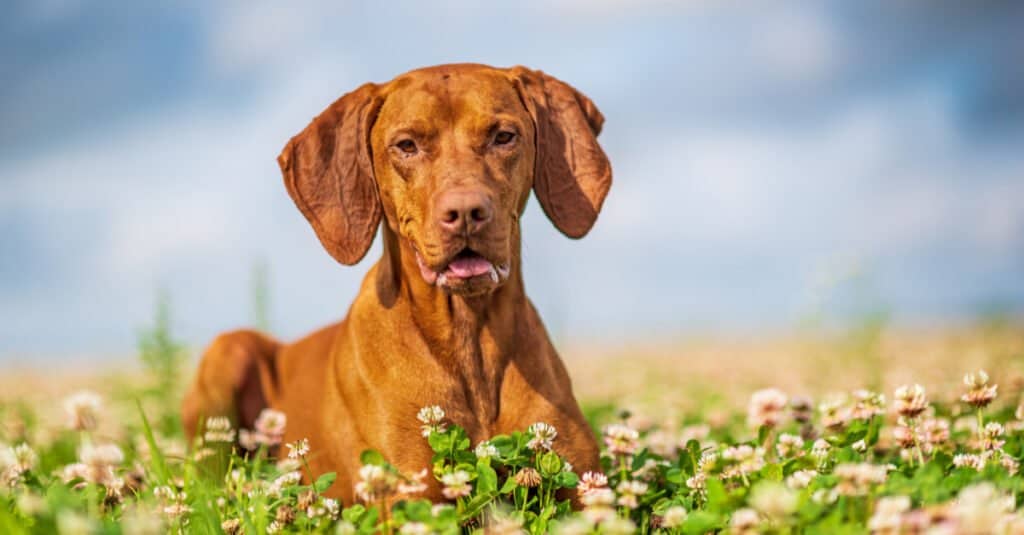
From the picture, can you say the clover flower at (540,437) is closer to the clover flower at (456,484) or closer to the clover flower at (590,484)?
the clover flower at (590,484)

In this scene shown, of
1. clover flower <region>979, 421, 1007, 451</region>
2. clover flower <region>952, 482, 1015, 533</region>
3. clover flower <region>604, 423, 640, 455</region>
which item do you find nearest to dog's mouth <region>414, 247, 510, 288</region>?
clover flower <region>604, 423, 640, 455</region>

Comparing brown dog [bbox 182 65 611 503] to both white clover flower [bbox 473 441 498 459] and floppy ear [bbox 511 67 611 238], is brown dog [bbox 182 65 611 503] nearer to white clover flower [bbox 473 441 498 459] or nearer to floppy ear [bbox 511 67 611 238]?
floppy ear [bbox 511 67 611 238]

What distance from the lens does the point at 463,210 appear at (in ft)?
11.6

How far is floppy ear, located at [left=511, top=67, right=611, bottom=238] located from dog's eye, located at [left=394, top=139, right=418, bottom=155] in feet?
2.09

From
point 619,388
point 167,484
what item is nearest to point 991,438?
point 167,484

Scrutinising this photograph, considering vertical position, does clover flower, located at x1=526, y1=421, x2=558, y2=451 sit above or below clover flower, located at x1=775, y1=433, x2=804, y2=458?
above

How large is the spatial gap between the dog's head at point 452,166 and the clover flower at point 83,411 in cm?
121

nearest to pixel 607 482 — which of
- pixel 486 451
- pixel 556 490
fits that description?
pixel 556 490

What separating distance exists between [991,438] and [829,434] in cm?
68

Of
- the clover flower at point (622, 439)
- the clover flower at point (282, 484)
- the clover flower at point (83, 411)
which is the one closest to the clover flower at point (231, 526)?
the clover flower at point (282, 484)

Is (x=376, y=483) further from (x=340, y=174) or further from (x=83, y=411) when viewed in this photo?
(x=340, y=174)

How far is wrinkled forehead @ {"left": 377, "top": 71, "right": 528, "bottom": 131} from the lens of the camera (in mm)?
3906

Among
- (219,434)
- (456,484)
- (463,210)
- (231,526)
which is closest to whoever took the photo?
(456,484)

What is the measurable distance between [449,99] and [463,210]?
643 mm
